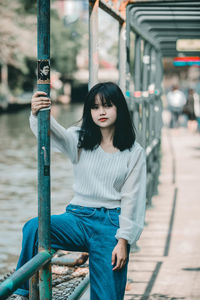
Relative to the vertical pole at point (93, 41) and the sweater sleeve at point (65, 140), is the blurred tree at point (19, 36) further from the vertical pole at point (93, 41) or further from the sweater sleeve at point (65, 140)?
the sweater sleeve at point (65, 140)

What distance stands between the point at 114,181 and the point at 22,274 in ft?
2.75

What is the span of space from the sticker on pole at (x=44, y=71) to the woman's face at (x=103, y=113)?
1.66ft

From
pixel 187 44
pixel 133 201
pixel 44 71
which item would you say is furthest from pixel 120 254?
pixel 187 44

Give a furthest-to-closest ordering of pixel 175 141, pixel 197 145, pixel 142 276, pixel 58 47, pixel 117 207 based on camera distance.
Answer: pixel 58 47
pixel 175 141
pixel 197 145
pixel 142 276
pixel 117 207

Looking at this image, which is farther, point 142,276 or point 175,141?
point 175,141

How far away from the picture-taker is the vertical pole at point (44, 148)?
2.72 metres

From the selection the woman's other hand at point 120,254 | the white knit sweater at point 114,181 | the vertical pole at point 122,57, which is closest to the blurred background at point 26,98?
the vertical pole at point 122,57

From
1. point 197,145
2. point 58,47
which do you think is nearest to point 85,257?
point 197,145

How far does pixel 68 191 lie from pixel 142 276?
5.04 meters

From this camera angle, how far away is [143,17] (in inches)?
277

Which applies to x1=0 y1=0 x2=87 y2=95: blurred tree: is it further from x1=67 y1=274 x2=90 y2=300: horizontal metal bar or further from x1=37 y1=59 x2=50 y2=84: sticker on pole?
x1=37 y1=59 x2=50 y2=84: sticker on pole

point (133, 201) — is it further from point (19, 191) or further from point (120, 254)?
point (19, 191)

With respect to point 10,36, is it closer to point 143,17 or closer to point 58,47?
point 58,47

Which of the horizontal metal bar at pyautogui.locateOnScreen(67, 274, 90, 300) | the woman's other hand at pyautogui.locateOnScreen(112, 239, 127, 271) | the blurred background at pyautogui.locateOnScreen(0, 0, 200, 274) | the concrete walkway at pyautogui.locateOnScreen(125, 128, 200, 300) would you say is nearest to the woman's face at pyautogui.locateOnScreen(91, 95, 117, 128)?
the woman's other hand at pyautogui.locateOnScreen(112, 239, 127, 271)
